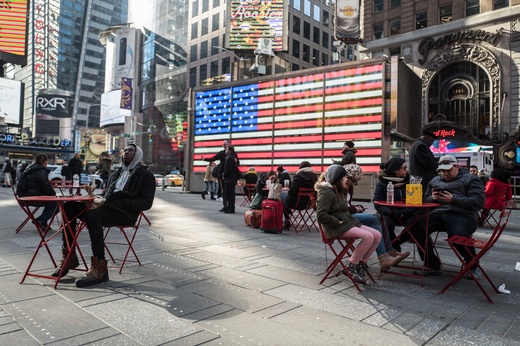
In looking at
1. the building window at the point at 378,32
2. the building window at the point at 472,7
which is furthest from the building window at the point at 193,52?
the building window at the point at 472,7

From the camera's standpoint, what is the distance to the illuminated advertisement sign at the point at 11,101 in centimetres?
5531

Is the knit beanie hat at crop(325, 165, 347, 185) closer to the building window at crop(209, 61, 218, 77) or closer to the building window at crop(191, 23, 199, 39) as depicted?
the building window at crop(209, 61, 218, 77)

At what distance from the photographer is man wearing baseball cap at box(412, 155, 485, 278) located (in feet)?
15.9

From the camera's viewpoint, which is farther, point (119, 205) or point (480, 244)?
point (119, 205)

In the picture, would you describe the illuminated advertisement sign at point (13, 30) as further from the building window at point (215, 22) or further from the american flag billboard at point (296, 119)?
the american flag billboard at point (296, 119)

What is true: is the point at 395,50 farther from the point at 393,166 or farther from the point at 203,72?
the point at 393,166

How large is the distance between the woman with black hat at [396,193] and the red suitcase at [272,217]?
10.5ft

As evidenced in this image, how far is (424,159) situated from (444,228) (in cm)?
223

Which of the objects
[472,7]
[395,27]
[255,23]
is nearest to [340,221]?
[472,7]

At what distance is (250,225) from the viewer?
9430 mm

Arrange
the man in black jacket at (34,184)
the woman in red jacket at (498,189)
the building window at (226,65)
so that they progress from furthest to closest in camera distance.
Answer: the building window at (226,65), the woman in red jacket at (498,189), the man in black jacket at (34,184)

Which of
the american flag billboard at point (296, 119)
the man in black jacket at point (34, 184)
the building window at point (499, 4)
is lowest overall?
the man in black jacket at point (34, 184)

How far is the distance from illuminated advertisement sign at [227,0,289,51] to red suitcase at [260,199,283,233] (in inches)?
1515

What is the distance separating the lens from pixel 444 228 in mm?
5312
